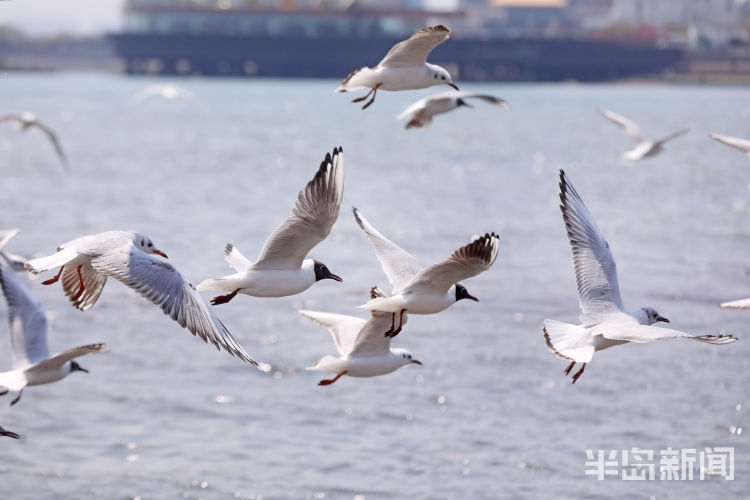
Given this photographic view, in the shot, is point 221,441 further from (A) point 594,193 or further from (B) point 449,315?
(A) point 594,193

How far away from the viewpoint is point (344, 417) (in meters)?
17.4

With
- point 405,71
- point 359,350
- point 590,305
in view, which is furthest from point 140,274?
point 590,305

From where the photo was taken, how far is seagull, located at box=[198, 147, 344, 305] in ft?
25.6

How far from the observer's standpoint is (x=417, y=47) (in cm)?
941

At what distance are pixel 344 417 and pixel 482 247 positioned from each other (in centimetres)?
1030

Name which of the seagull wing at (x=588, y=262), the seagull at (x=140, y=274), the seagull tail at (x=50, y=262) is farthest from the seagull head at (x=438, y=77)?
the seagull tail at (x=50, y=262)

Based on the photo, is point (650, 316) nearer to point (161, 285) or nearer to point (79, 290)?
point (161, 285)

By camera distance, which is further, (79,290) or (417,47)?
(417,47)

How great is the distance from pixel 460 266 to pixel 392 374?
1206 cm

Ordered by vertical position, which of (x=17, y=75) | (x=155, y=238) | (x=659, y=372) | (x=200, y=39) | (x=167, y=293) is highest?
(x=167, y=293)

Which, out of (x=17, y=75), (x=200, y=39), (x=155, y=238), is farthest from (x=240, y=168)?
(x=17, y=75)

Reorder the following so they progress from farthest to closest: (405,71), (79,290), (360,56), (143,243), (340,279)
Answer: (360,56)
(405,71)
(143,243)
(79,290)
(340,279)

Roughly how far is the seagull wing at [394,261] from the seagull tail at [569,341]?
1.11 meters

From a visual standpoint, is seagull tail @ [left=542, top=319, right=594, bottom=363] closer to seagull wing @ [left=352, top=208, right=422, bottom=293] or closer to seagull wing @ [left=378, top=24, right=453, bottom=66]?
seagull wing @ [left=352, top=208, right=422, bottom=293]
